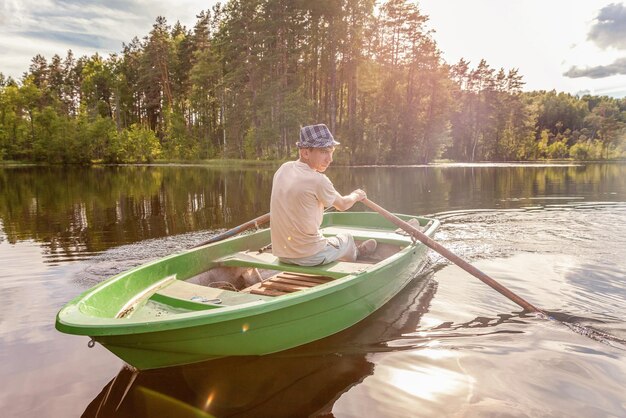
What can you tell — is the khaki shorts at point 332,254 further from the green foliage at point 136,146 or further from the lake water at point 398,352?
the green foliage at point 136,146

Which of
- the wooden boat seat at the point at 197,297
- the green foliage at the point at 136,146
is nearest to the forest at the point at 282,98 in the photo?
the green foliage at the point at 136,146

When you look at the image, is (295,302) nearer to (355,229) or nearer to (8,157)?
(355,229)

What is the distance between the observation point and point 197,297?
4102 millimetres

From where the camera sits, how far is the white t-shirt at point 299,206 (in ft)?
15.1

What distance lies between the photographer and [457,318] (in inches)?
215

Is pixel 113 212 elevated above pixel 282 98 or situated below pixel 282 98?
below

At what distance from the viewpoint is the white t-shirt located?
4.61 metres

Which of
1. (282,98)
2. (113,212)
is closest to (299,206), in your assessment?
(113,212)

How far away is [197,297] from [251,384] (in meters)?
0.96

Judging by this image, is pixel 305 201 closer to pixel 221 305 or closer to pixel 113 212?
pixel 221 305

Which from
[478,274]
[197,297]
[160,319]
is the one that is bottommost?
[478,274]

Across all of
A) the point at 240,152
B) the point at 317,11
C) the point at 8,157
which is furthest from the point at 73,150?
the point at 317,11

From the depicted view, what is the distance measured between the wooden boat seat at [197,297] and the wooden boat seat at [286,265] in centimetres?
86

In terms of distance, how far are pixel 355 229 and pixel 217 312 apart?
532 centimetres
